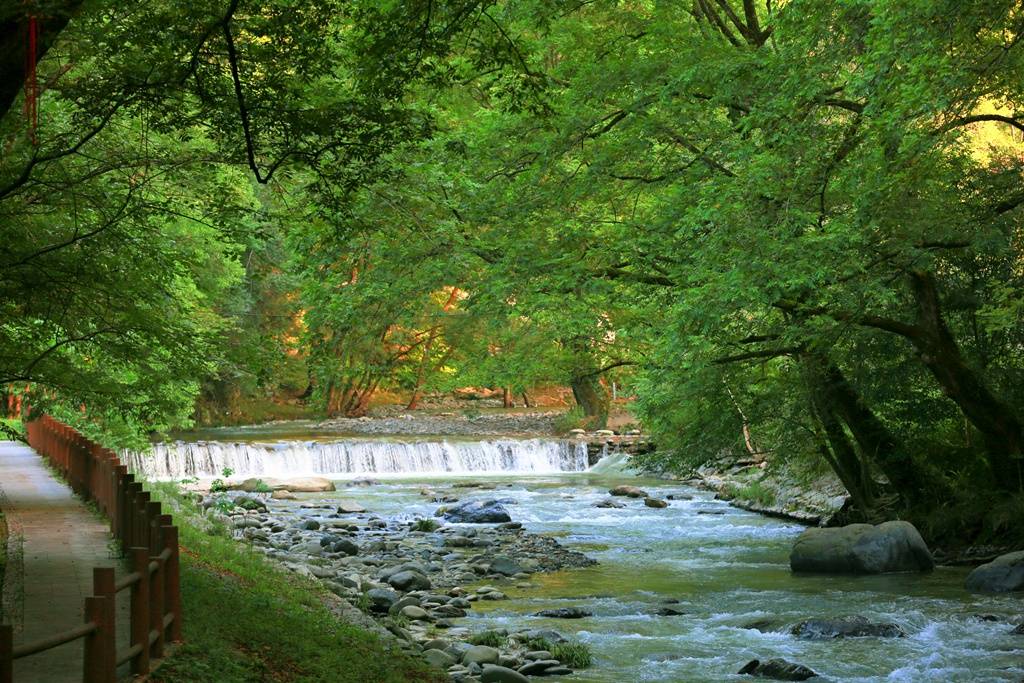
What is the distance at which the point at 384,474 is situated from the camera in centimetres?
2920

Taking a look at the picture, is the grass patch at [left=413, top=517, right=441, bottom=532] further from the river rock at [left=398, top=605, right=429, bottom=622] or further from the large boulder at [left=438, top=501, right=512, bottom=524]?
the river rock at [left=398, top=605, right=429, bottom=622]

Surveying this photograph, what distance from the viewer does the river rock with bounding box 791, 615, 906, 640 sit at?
10.7 meters

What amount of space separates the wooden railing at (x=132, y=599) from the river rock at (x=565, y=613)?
15.0ft

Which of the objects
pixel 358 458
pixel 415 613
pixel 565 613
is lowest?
pixel 565 613

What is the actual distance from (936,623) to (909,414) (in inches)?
193

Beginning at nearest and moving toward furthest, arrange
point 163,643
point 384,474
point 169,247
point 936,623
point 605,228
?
point 163,643
point 169,247
point 936,623
point 605,228
point 384,474

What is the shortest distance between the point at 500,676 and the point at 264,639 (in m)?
2.04

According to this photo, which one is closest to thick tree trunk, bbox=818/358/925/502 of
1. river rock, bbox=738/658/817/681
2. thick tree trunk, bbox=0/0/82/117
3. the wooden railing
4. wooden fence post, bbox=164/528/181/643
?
river rock, bbox=738/658/817/681

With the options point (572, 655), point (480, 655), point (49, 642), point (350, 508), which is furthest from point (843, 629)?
point (350, 508)

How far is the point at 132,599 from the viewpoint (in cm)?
634

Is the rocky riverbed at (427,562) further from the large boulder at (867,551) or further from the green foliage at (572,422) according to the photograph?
the green foliage at (572,422)

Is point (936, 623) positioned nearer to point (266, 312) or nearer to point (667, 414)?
point (667, 414)

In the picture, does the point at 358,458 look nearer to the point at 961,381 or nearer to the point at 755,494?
the point at 755,494

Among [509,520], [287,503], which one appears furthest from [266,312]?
[509,520]
